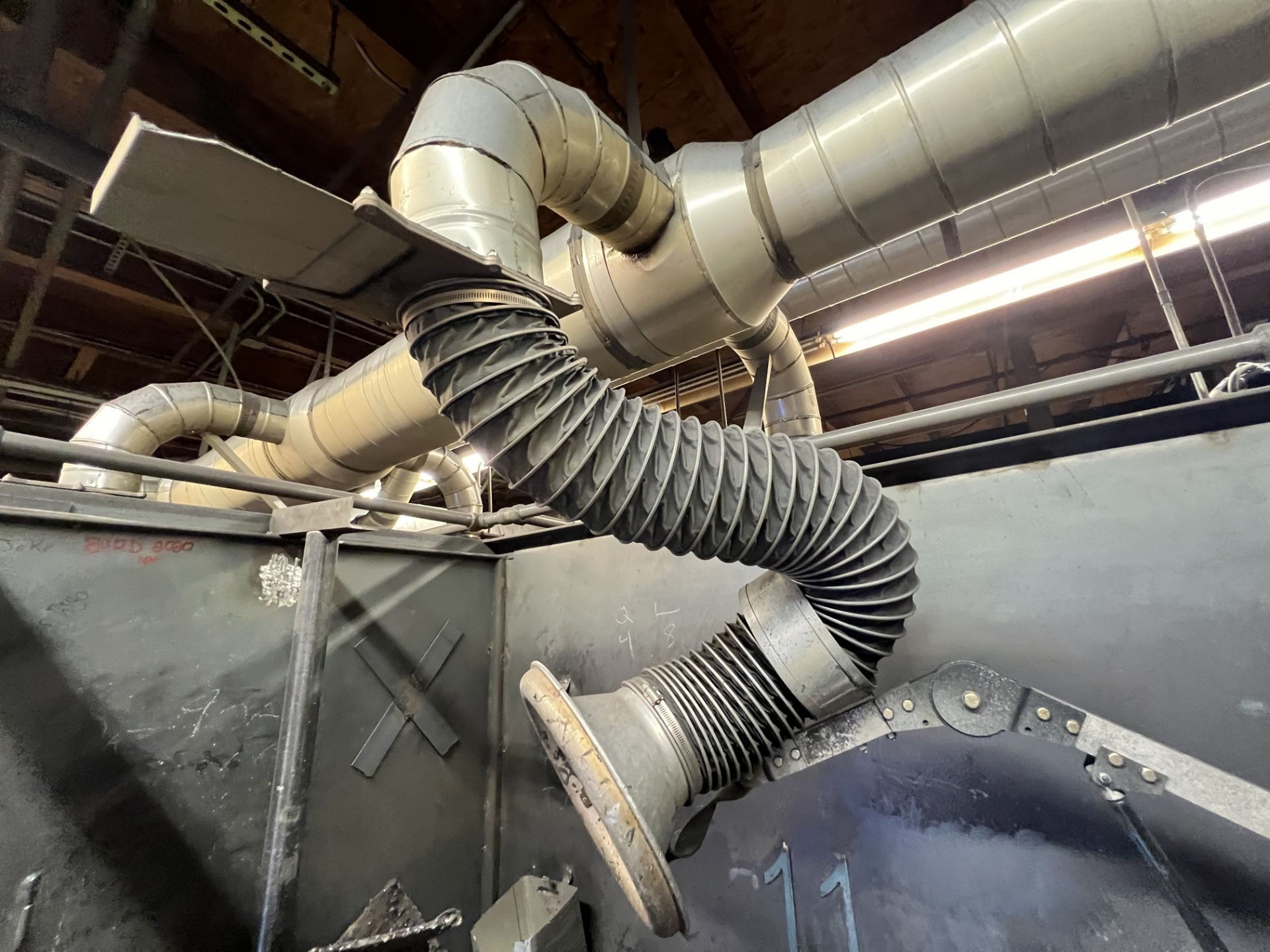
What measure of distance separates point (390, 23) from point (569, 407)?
160cm

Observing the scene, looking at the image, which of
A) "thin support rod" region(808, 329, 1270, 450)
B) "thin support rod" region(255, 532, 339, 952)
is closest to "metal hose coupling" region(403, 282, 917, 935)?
"thin support rod" region(808, 329, 1270, 450)

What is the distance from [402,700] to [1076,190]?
2.20 metres

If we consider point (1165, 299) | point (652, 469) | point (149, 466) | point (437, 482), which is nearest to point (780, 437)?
point (652, 469)

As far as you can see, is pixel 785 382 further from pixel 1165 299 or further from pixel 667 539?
pixel 667 539

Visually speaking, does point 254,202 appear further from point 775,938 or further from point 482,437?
point 775,938

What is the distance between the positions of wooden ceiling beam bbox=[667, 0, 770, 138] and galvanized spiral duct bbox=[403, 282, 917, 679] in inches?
51.4

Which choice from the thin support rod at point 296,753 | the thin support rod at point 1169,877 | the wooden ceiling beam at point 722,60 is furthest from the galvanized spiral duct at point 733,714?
the wooden ceiling beam at point 722,60

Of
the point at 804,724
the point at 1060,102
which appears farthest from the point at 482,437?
the point at 1060,102

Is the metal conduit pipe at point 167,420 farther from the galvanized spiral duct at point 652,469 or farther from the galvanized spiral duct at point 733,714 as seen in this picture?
the galvanized spiral duct at point 733,714

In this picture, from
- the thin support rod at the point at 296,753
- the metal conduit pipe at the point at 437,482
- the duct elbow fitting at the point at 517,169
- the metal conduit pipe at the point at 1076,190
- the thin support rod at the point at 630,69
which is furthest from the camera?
the metal conduit pipe at the point at 437,482

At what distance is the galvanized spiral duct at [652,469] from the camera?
70cm

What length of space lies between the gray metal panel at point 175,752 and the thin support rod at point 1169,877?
156cm

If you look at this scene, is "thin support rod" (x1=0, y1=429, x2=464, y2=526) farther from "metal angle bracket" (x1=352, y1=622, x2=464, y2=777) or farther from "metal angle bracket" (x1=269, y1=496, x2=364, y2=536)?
"metal angle bracket" (x1=352, y1=622, x2=464, y2=777)

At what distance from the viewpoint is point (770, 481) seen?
2.55 feet
